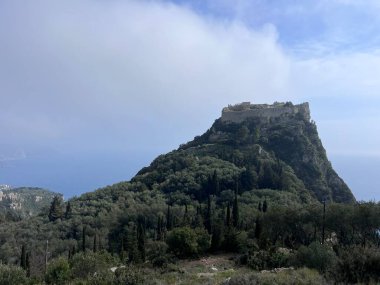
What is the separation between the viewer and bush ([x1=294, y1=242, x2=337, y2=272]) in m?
24.4

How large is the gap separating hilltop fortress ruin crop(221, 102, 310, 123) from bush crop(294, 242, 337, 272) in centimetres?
9041

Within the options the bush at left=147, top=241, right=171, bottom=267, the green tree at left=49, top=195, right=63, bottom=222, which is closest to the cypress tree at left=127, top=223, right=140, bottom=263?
the bush at left=147, top=241, right=171, bottom=267

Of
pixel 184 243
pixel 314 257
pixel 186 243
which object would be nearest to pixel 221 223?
pixel 184 243

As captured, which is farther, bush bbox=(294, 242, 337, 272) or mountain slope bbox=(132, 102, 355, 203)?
mountain slope bbox=(132, 102, 355, 203)

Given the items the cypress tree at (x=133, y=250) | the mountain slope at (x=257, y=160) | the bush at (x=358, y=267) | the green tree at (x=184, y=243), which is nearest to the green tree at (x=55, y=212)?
the mountain slope at (x=257, y=160)

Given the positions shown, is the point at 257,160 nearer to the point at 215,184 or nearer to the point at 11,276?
the point at 215,184

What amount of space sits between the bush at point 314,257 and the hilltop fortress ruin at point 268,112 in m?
90.4

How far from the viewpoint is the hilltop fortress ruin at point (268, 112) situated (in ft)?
382

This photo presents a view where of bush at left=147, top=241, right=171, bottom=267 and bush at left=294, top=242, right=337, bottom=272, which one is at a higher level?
bush at left=294, top=242, right=337, bottom=272

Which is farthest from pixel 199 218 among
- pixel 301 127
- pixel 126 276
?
pixel 301 127

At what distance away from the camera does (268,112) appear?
11719cm

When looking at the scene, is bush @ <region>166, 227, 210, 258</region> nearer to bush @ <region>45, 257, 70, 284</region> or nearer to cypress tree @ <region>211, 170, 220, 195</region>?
bush @ <region>45, 257, 70, 284</region>

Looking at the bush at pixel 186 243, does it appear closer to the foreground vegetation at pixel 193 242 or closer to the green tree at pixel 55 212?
the foreground vegetation at pixel 193 242

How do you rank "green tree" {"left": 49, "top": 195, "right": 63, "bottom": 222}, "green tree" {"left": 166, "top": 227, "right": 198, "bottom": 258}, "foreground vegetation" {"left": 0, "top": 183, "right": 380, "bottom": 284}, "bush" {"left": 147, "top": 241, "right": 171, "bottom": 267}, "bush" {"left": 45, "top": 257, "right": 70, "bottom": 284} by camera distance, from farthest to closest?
"green tree" {"left": 49, "top": 195, "right": 63, "bottom": 222}, "green tree" {"left": 166, "top": 227, "right": 198, "bottom": 258}, "bush" {"left": 147, "top": 241, "right": 171, "bottom": 267}, "bush" {"left": 45, "top": 257, "right": 70, "bottom": 284}, "foreground vegetation" {"left": 0, "top": 183, "right": 380, "bottom": 284}
